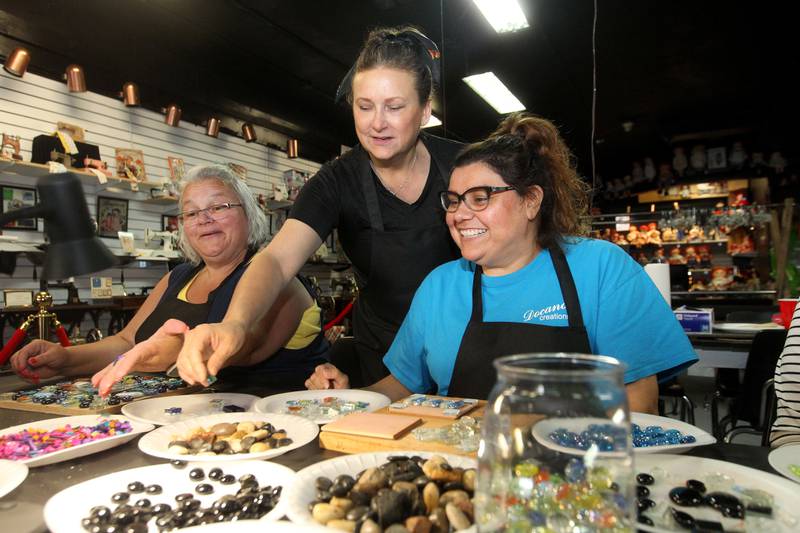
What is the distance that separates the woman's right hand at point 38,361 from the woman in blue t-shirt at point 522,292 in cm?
115

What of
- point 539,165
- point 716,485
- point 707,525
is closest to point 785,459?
point 716,485

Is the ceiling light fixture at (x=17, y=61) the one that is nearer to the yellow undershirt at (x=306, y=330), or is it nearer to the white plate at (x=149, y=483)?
the yellow undershirt at (x=306, y=330)

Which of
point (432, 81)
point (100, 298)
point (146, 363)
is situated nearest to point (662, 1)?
point (432, 81)

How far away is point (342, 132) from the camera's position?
9430 millimetres

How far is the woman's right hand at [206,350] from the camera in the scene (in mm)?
1297

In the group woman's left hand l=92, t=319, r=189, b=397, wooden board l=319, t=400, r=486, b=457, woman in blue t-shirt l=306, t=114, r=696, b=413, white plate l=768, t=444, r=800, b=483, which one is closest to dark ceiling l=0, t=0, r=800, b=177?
woman in blue t-shirt l=306, t=114, r=696, b=413

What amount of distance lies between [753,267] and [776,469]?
8788 mm

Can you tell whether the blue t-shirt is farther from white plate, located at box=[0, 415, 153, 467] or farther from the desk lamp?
the desk lamp

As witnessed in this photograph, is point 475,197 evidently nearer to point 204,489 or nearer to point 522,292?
point 522,292

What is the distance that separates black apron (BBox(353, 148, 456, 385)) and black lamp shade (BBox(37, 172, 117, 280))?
147cm

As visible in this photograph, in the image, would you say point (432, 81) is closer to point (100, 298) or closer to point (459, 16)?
point (459, 16)

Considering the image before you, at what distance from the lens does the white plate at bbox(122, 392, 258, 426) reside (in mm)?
1466

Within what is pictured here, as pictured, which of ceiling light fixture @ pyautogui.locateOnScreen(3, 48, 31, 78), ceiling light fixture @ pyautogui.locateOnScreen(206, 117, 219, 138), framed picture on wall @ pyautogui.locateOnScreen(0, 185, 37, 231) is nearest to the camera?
ceiling light fixture @ pyautogui.locateOnScreen(3, 48, 31, 78)

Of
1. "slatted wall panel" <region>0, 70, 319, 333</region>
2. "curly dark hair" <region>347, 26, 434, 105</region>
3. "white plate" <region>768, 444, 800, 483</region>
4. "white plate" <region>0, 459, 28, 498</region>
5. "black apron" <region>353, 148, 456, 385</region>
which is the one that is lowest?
"white plate" <region>768, 444, 800, 483</region>
